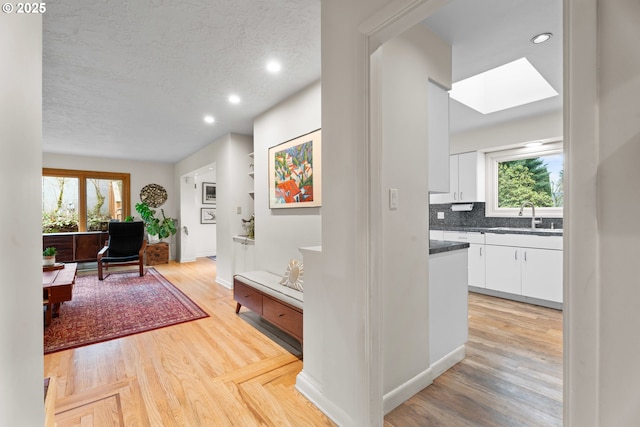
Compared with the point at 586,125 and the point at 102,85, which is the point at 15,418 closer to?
the point at 586,125

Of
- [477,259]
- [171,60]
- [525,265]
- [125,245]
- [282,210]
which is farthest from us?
[125,245]

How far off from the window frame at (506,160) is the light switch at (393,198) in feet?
11.3

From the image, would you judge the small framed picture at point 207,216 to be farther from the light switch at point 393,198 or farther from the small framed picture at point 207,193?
the light switch at point 393,198

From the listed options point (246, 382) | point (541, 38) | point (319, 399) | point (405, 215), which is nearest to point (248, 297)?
point (246, 382)

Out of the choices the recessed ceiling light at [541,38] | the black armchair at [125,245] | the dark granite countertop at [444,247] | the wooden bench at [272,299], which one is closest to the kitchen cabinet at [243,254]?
the wooden bench at [272,299]

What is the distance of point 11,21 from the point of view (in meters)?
0.59

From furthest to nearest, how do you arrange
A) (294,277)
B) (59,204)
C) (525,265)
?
1. (59,204)
2. (525,265)
3. (294,277)

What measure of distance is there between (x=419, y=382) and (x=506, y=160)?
383cm

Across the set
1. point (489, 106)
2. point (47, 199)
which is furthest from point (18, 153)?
point (47, 199)

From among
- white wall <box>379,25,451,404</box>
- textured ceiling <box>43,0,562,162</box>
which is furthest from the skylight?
white wall <box>379,25,451,404</box>

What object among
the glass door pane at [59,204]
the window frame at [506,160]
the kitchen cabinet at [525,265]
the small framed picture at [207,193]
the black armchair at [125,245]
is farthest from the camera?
the small framed picture at [207,193]

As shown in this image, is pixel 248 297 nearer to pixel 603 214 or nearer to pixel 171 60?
pixel 171 60

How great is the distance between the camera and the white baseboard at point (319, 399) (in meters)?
1.53

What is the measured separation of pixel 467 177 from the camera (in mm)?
4516
